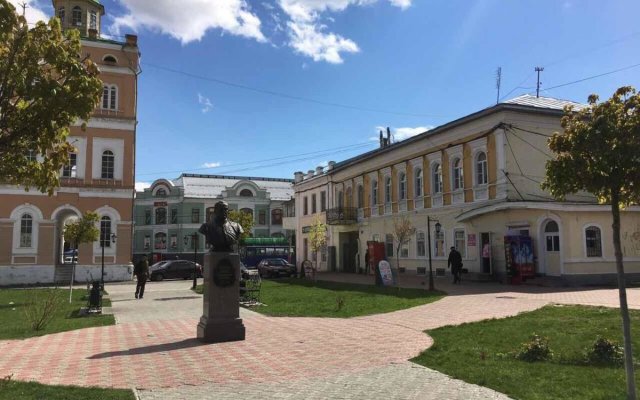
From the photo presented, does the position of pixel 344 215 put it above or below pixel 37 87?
above

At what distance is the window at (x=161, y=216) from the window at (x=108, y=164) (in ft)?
98.3

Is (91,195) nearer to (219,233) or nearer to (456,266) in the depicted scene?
(456,266)

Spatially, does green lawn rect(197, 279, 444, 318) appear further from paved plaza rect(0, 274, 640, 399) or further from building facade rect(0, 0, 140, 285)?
building facade rect(0, 0, 140, 285)

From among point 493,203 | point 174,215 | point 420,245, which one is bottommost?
point 420,245

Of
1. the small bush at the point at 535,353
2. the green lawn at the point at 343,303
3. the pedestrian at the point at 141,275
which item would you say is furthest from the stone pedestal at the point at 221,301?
the pedestrian at the point at 141,275

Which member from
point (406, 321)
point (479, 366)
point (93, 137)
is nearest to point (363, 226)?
point (93, 137)

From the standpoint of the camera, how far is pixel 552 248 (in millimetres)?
24078

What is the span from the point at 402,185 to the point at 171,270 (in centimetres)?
1903

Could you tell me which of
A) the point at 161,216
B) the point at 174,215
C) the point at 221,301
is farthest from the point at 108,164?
the point at 221,301

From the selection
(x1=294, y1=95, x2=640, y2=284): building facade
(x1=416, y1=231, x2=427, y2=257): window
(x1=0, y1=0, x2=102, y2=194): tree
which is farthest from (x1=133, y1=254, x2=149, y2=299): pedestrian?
(x1=0, y1=0, x2=102, y2=194): tree

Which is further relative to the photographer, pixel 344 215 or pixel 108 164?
pixel 344 215

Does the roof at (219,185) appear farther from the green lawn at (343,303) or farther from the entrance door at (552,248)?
the entrance door at (552,248)

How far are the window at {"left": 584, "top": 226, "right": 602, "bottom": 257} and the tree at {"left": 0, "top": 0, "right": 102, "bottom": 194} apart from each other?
2363 cm

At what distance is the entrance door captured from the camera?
23812 mm
